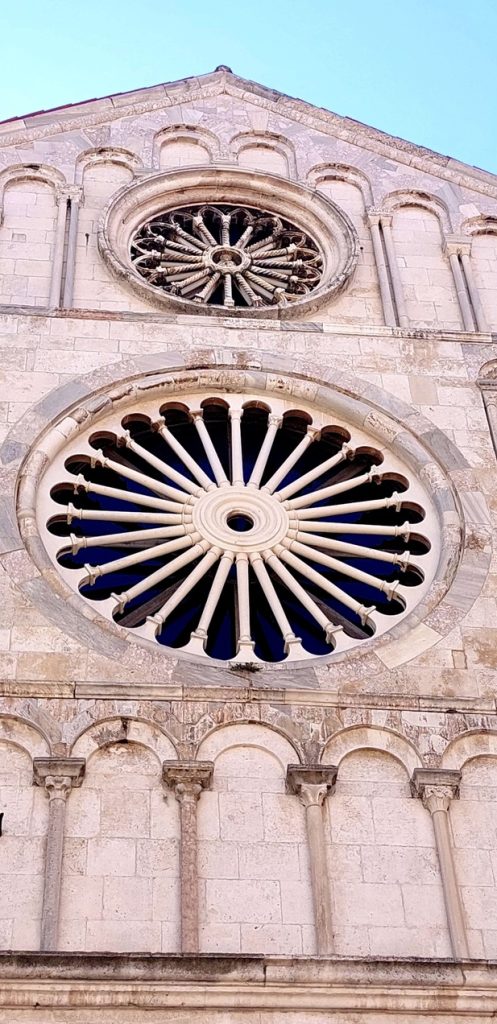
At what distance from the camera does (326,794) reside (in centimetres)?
1300

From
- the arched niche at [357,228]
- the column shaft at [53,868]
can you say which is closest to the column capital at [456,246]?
the arched niche at [357,228]

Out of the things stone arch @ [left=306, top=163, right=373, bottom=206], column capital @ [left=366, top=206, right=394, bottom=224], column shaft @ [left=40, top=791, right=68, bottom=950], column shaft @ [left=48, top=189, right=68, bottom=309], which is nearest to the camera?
column shaft @ [left=40, top=791, right=68, bottom=950]

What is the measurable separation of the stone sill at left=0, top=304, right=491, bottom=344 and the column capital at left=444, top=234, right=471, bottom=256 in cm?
191

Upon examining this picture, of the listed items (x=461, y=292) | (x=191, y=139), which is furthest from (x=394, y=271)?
(x=191, y=139)

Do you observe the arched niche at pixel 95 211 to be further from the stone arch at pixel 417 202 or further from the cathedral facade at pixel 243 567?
the stone arch at pixel 417 202

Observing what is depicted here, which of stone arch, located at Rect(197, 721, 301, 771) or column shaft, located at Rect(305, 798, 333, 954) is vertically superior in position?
stone arch, located at Rect(197, 721, 301, 771)

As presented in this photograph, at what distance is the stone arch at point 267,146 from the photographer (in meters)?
21.2

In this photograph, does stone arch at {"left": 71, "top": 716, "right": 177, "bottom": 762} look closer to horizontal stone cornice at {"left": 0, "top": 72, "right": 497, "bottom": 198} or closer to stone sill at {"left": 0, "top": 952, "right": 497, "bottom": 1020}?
stone sill at {"left": 0, "top": 952, "right": 497, "bottom": 1020}

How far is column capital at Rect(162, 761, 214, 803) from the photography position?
12836 millimetres

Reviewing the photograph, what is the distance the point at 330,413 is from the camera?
57.1ft

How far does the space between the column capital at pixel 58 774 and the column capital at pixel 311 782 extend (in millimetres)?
1651

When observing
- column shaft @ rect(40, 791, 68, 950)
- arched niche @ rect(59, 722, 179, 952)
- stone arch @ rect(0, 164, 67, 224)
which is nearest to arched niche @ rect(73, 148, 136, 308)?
stone arch @ rect(0, 164, 67, 224)

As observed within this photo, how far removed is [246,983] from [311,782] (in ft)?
7.63

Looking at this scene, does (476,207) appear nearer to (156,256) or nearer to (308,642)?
(156,256)
